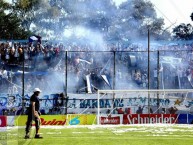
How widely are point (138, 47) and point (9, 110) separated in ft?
54.6

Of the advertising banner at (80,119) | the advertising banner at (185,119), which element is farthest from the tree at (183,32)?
the advertising banner at (80,119)

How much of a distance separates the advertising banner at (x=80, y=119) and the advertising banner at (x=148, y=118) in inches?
82.2

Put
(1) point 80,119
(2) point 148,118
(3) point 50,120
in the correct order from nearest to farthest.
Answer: (3) point 50,120, (1) point 80,119, (2) point 148,118

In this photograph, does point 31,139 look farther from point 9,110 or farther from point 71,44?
→ point 71,44

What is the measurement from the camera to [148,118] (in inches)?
Result: 1276

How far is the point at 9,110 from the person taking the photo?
3541 centimetres

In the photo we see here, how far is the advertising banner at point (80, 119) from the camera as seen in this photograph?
31312 mm

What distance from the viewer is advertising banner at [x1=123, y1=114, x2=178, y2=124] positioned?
1259 inches

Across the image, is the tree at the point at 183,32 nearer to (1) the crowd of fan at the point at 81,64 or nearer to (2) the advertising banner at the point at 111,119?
(1) the crowd of fan at the point at 81,64

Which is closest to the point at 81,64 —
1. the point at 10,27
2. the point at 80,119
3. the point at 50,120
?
the point at 80,119

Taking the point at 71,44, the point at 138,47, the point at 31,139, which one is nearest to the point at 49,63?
the point at 71,44

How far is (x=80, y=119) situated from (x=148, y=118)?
4.41 metres

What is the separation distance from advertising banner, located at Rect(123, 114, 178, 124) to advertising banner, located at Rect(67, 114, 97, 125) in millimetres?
2089

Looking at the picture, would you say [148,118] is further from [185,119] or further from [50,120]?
[50,120]
